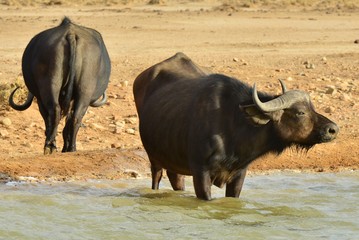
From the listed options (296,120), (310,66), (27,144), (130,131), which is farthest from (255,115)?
(310,66)

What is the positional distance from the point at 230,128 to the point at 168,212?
122 cm

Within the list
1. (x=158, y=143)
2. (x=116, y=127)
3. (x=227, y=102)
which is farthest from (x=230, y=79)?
(x=116, y=127)

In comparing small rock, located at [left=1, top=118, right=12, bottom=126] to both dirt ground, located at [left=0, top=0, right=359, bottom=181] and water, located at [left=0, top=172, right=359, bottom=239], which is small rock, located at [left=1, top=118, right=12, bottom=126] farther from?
water, located at [left=0, top=172, right=359, bottom=239]

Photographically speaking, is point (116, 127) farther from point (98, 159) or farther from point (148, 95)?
point (148, 95)

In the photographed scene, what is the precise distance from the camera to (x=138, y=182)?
12219mm

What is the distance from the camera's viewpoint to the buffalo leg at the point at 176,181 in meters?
11.4

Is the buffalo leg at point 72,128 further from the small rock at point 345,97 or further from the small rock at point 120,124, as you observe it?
the small rock at point 345,97

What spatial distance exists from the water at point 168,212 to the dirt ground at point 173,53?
1.76 ft

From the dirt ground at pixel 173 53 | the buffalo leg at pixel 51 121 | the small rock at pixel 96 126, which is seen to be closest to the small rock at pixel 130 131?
the dirt ground at pixel 173 53

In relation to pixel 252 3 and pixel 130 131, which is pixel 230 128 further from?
pixel 252 3

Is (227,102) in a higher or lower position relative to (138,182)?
higher

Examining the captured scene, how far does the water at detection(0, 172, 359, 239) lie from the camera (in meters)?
9.73

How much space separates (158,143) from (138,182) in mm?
1763

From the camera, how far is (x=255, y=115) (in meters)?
9.77
